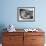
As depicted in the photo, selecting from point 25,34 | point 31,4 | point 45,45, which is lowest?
point 45,45

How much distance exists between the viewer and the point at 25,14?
432cm

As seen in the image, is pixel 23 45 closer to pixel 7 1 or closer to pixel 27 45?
pixel 27 45

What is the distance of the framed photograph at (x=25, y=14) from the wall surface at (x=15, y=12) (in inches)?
3.9

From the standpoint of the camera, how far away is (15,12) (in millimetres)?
4301

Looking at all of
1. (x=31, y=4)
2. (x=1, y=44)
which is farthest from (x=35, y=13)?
(x=1, y=44)

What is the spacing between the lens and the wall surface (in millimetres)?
4288

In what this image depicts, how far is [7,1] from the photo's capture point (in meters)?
4.27

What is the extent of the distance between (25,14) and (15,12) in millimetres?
332

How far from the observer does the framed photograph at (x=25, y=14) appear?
14.1 feet

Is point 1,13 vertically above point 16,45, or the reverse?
point 1,13

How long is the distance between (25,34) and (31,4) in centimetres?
106

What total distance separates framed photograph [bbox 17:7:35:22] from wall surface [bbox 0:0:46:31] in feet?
0.32

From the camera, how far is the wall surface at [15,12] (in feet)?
14.1

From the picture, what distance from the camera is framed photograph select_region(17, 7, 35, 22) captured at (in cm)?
430
